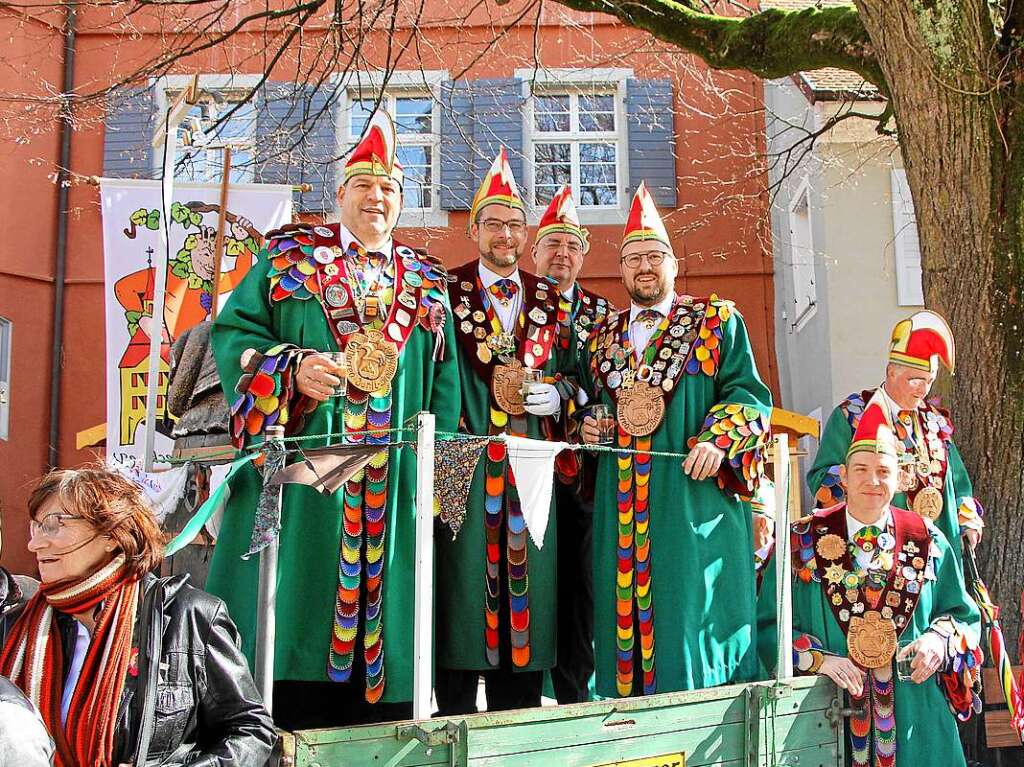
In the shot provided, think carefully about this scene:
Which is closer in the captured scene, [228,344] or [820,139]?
[228,344]

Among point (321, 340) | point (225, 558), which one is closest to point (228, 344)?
point (321, 340)

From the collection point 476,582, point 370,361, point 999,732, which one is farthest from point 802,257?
point 370,361

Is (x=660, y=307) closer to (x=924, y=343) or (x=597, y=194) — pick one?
(x=924, y=343)

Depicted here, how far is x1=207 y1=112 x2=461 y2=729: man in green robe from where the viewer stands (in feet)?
12.1

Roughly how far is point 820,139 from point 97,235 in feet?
23.6

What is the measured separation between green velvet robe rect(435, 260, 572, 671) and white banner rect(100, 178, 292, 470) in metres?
3.04

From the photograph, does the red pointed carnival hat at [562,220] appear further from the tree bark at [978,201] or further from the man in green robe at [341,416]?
the tree bark at [978,201]

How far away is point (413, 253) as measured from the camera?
165 inches

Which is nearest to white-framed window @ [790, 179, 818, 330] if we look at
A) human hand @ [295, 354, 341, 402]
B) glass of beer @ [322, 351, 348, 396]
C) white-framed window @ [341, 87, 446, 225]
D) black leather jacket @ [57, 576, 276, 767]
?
white-framed window @ [341, 87, 446, 225]

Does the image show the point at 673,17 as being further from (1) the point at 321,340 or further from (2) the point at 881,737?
(2) the point at 881,737

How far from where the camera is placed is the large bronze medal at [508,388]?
4.25m

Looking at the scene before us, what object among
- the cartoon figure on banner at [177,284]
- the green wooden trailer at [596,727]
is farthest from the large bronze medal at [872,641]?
the cartoon figure on banner at [177,284]

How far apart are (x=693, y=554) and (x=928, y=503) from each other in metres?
1.38

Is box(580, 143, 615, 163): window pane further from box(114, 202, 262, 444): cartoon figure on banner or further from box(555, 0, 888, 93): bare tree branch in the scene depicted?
box(114, 202, 262, 444): cartoon figure on banner
